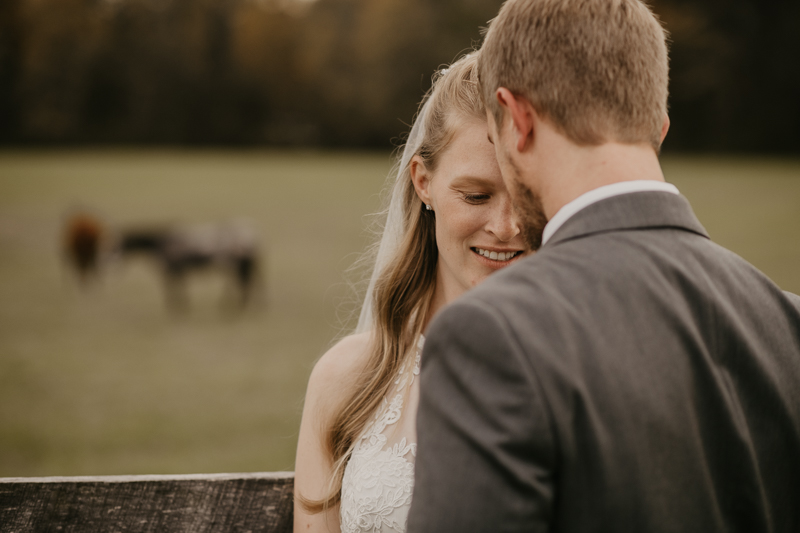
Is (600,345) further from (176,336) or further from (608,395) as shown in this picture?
(176,336)

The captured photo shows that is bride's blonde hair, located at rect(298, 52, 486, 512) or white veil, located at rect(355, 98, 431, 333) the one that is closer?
bride's blonde hair, located at rect(298, 52, 486, 512)

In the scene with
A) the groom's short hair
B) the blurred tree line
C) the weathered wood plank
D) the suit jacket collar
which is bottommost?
the blurred tree line

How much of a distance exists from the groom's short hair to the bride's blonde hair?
97 cm

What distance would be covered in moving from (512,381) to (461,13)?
70939mm

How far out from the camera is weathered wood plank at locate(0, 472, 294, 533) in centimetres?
197

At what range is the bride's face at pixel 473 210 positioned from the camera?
7.47ft

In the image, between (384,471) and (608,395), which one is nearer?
(608,395)

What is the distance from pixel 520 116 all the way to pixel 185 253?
516 inches

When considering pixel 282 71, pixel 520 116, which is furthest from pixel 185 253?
pixel 282 71

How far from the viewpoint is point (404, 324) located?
253 centimetres

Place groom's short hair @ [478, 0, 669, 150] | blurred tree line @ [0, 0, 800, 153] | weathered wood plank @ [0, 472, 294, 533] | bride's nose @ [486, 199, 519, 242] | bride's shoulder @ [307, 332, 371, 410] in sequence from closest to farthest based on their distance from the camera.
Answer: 1. groom's short hair @ [478, 0, 669, 150]
2. weathered wood plank @ [0, 472, 294, 533]
3. bride's nose @ [486, 199, 519, 242]
4. bride's shoulder @ [307, 332, 371, 410]
5. blurred tree line @ [0, 0, 800, 153]

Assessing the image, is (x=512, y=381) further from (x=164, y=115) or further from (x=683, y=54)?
(x=164, y=115)

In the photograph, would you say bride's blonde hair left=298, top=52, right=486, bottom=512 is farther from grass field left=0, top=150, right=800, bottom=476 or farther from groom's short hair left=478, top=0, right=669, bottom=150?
groom's short hair left=478, top=0, right=669, bottom=150

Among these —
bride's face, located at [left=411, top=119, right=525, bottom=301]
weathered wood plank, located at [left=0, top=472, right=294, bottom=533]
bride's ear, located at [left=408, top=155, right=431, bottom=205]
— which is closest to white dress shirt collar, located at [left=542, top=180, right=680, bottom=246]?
bride's face, located at [left=411, top=119, right=525, bottom=301]
